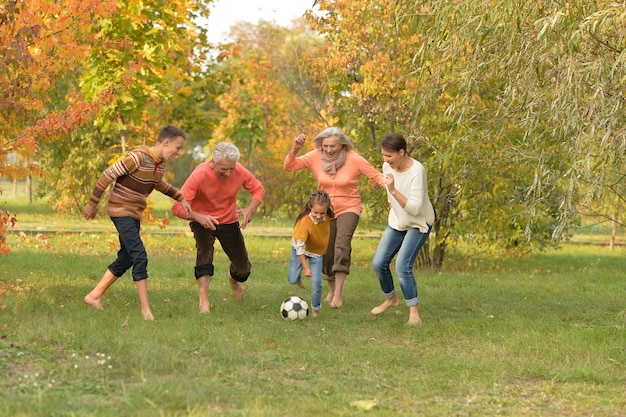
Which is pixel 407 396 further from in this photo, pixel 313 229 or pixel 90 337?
pixel 313 229

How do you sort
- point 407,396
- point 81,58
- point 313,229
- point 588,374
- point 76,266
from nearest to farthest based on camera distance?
point 407,396, point 588,374, point 313,229, point 81,58, point 76,266

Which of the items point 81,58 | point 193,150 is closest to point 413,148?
point 81,58

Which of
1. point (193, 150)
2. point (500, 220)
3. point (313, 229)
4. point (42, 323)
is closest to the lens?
point (42, 323)

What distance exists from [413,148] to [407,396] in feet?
28.7

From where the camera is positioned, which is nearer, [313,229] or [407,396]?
[407,396]

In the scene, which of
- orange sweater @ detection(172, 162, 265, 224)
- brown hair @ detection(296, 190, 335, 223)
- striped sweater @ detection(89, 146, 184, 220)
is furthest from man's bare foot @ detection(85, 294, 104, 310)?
brown hair @ detection(296, 190, 335, 223)

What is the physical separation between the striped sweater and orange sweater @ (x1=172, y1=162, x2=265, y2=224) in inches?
18.0

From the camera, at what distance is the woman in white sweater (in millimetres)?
8367

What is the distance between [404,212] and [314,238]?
1.01 meters

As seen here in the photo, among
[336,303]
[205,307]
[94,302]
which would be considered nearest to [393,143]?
[336,303]

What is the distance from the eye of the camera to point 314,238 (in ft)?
29.3

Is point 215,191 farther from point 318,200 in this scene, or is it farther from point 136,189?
point 318,200

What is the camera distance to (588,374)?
6602 mm

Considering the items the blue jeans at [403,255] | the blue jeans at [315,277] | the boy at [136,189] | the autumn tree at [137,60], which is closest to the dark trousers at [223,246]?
the blue jeans at [315,277]
